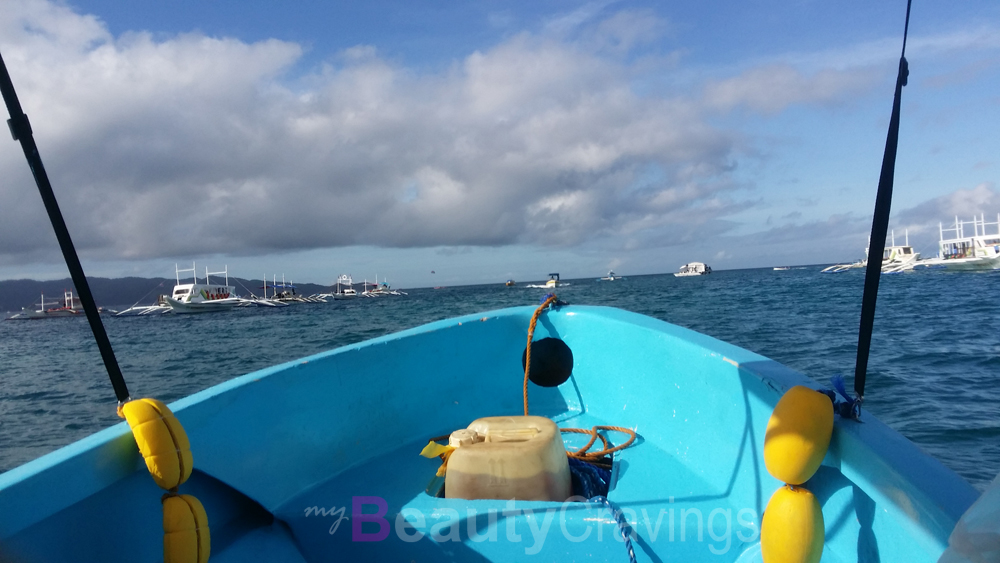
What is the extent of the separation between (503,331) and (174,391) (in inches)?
362

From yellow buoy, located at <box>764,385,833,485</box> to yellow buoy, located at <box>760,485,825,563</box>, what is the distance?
0.04 metres

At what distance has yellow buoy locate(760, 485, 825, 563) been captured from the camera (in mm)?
1202

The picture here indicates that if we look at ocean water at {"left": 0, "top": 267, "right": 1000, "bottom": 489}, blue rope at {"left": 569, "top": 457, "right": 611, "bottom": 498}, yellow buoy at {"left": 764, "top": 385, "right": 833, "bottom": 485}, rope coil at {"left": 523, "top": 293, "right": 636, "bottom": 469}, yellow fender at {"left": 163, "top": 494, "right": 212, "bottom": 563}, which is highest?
yellow buoy at {"left": 764, "top": 385, "right": 833, "bottom": 485}

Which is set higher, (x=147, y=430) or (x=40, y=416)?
(x=147, y=430)

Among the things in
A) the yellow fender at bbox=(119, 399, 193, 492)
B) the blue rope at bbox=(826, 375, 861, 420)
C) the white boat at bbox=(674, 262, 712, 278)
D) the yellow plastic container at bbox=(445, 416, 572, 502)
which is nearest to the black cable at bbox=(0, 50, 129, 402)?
the yellow fender at bbox=(119, 399, 193, 492)

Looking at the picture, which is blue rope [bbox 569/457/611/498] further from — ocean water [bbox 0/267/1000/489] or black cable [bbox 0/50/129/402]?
ocean water [bbox 0/267/1000/489]

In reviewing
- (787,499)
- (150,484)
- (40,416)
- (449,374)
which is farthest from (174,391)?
(787,499)

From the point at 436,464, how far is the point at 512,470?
0.60 m

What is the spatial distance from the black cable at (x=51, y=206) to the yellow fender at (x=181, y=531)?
1.16 feet

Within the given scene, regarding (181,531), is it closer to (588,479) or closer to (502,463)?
(502,463)

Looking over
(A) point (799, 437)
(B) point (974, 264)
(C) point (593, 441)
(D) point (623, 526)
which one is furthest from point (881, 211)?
(B) point (974, 264)

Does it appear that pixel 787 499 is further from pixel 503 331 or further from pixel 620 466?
pixel 503 331

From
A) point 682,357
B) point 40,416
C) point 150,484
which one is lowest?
point 40,416

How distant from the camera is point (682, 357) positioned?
2.51m
